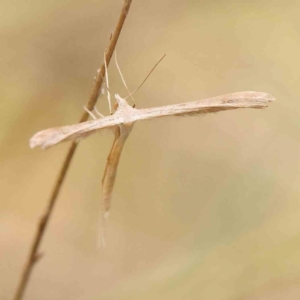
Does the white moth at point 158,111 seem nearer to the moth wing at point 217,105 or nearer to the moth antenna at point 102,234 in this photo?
the moth wing at point 217,105

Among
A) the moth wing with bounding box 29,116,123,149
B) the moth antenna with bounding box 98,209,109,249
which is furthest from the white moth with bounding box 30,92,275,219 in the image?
the moth antenna with bounding box 98,209,109,249

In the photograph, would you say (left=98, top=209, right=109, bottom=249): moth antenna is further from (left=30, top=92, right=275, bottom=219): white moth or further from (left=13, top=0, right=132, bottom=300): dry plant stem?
(left=30, top=92, right=275, bottom=219): white moth

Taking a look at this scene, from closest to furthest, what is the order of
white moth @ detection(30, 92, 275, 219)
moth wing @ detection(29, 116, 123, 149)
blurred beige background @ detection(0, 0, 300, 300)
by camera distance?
moth wing @ detection(29, 116, 123, 149) → white moth @ detection(30, 92, 275, 219) → blurred beige background @ detection(0, 0, 300, 300)

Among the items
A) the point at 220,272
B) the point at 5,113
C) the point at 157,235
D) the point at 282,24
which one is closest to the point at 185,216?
the point at 157,235

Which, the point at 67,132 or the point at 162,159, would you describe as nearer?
the point at 67,132

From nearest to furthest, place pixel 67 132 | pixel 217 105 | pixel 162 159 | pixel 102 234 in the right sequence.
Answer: pixel 67 132
pixel 217 105
pixel 102 234
pixel 162 159

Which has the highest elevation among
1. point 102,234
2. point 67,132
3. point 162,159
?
point 162,159

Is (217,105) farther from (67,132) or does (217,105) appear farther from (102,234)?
(102,234)

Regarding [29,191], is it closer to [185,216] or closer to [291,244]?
[185,216]

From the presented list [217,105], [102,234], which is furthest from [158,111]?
[102,234]
